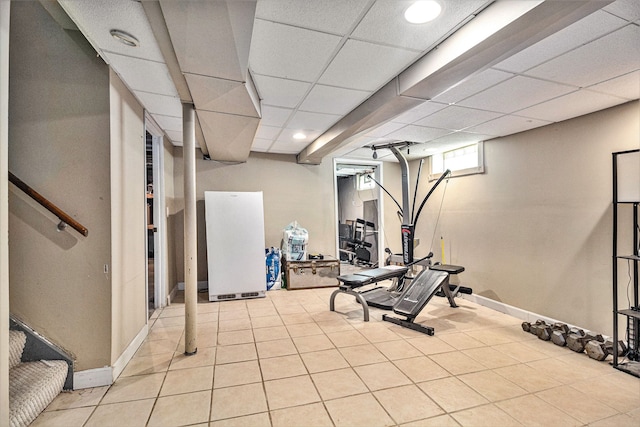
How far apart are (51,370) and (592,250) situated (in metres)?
4.85

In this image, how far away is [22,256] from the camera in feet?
6.71

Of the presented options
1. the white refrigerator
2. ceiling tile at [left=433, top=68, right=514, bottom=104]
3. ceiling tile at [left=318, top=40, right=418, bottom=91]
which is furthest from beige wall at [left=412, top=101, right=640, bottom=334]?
the white refrigerator

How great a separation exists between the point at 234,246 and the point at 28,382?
278 cm

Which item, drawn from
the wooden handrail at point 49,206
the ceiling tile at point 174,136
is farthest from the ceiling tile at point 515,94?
the ceiling tile at point 174,136

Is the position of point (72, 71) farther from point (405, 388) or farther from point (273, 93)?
point (405, 388)

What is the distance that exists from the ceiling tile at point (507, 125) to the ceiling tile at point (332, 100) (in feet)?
5.58

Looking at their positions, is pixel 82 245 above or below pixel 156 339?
above

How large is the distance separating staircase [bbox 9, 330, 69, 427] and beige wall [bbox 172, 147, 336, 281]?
2.88 metres

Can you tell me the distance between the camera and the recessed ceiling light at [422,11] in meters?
1.55

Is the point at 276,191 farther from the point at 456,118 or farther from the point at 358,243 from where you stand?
the point at 456,118

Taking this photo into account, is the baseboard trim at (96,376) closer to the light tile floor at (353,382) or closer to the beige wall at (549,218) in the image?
the light tile floor at (353,382)

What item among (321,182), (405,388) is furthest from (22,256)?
(321,182)

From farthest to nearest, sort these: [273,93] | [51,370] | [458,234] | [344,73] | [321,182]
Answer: [321,182], [458,234], [273,93], [344,73], [51,370]

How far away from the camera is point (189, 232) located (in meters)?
2.70
